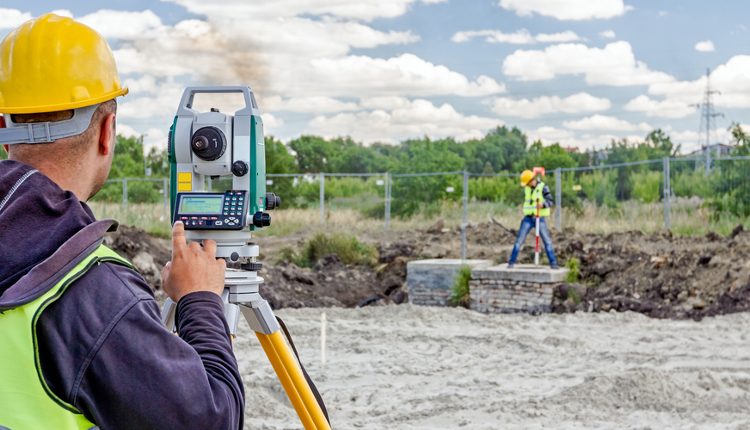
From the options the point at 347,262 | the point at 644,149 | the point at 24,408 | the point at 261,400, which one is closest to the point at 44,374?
the point at 24,408

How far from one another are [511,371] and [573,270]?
445 centimetres

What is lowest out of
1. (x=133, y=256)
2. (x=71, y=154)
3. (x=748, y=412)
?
(x=748, y=412)

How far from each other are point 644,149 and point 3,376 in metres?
25.0

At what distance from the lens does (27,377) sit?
134cm

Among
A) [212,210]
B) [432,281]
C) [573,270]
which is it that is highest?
[212,210]

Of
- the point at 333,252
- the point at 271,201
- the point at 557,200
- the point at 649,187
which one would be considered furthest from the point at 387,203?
the point at 271,201

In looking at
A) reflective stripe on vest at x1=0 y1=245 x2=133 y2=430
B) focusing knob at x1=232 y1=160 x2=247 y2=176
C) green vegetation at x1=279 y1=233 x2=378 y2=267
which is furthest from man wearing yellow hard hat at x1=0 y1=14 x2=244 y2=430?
green vegetation at x1=279 y1=233 x2=378 y2=267

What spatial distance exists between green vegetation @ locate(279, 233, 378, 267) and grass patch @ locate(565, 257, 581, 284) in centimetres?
307

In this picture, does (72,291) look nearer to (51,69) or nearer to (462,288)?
(51,69)

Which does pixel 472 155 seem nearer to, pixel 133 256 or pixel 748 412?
pixel 133 256

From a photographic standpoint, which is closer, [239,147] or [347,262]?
[239,147]

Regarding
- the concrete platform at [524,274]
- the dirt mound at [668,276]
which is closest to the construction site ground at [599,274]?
the dirt mound at [668,276]

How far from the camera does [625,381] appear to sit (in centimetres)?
609

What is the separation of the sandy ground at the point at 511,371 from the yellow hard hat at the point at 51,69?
384 cm
